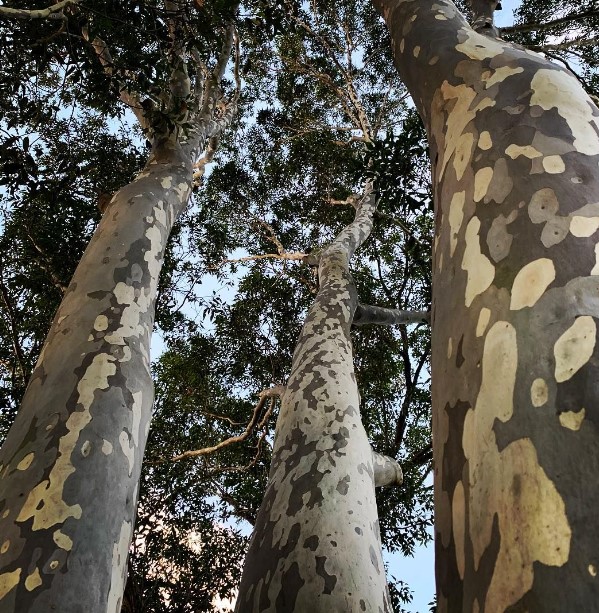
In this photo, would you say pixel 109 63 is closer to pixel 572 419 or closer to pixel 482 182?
pixel 482 182

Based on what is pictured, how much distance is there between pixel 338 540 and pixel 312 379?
1078mm

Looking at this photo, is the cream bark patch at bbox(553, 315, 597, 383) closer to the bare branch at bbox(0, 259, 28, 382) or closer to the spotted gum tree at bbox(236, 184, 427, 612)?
the spotted gum tree at bbox(236, 184, 427, 612)

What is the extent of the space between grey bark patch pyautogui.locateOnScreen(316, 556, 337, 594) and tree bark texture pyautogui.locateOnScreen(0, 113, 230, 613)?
2.03ft

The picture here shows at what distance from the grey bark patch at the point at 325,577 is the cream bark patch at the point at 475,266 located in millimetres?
1224

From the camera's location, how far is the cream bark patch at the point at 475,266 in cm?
84

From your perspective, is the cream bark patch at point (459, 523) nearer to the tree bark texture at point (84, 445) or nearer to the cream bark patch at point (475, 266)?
the cream bark patch at point (475, 266)

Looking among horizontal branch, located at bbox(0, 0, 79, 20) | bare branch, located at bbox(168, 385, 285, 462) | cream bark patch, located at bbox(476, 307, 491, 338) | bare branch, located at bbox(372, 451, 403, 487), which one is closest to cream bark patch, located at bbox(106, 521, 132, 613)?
cream bark patch, located at bbox(476, 307, 491, 338)

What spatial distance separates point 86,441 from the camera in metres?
1.53

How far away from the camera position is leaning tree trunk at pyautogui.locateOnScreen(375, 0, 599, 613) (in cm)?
55

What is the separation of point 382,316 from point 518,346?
4.05m

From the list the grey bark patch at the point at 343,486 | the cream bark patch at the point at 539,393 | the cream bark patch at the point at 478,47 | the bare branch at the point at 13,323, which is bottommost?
the cream bark patch at the point at 539,393

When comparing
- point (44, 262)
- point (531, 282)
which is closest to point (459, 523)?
point (531, 282)

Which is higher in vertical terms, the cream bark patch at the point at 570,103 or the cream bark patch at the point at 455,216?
the cream bark patch at the point at 570,103

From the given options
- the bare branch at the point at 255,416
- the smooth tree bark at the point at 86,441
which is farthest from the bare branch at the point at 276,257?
the smooth tree bark at the point at 86,441
